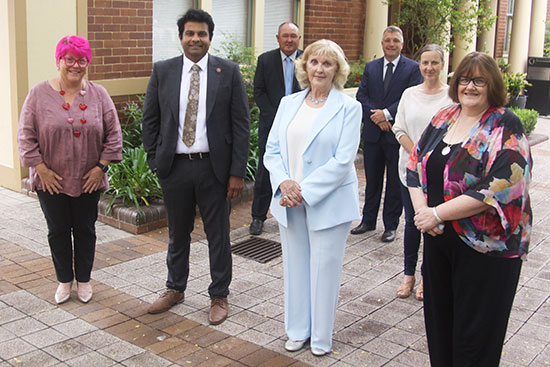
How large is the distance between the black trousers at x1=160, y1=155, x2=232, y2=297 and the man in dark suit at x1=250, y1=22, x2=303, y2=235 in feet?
6.87

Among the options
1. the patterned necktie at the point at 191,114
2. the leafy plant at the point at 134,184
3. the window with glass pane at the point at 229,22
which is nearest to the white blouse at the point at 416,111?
the patterned necktie at the point at 191,114

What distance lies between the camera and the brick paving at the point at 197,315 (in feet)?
14.6

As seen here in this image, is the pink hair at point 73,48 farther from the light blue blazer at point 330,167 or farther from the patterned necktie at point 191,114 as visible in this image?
the light blue blazer at point 330,167

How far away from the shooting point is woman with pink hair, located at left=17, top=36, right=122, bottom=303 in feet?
16.1

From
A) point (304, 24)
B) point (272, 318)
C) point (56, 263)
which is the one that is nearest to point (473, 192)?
point (272, 318)

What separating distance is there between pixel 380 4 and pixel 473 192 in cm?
1030

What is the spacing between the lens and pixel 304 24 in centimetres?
1183

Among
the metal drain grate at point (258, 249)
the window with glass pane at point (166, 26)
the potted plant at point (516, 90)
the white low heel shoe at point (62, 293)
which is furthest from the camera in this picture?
the potted plant at point (516, 90)

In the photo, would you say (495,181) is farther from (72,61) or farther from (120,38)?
(120,38)

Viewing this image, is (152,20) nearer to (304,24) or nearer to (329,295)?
(304,24)

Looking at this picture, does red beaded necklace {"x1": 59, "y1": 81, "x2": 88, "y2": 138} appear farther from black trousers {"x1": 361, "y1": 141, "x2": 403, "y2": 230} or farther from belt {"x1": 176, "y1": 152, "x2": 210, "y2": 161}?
black trousers {"x1": 361, "y1": 141, "x2": 403, "y2": 230}

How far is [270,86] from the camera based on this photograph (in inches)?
288

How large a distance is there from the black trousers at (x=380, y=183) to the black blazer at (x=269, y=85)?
104cm

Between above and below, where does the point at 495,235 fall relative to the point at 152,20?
below
